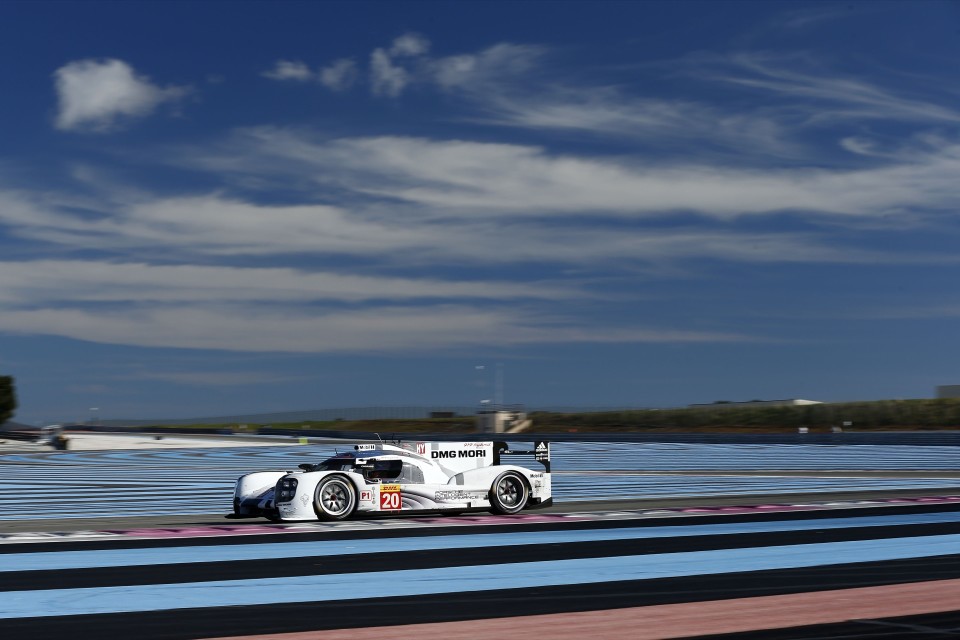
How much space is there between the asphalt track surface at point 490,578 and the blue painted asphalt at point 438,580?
27mm

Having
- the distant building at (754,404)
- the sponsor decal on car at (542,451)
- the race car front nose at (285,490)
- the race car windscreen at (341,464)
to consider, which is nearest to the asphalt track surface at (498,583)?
the race car front nose at (285,490)

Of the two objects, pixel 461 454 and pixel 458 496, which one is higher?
pixel 461 454

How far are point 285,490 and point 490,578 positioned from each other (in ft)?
19.8

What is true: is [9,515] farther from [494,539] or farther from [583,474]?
[583,474]

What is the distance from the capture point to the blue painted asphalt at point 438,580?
9109 mm

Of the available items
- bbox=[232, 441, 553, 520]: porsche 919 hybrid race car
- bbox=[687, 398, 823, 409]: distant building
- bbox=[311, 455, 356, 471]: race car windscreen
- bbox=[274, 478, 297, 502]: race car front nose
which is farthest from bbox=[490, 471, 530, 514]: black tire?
bbox=[687, 398, 823, 409]: distant building

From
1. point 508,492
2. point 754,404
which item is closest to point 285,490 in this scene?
point 508,492

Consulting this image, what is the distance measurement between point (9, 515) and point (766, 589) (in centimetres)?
1388

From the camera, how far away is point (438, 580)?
10375mm

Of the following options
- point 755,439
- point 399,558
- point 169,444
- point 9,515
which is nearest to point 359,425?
point 169,444

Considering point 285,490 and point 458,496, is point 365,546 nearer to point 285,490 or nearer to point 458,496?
point 285,490

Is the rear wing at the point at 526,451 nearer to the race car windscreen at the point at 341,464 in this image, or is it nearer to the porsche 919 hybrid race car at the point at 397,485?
the porsche 919 hybrid race car at the point at 397,485

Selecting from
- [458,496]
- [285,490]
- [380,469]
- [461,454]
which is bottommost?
[458,496]

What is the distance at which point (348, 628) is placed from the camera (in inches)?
315
